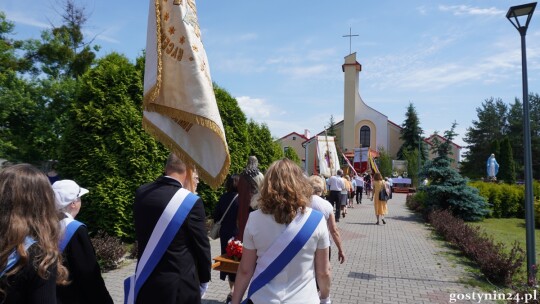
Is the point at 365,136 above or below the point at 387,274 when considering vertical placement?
above

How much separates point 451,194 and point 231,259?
46.3 ft

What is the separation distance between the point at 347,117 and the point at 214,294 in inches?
2159

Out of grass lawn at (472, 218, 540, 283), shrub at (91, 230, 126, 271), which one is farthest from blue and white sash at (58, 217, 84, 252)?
grass lawn at (472, 218, 540, 283)

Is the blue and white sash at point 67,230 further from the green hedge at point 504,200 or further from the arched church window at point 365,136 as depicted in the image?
the arched church window at point 365,136

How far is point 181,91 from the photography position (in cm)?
332

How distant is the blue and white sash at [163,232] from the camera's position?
9.28 ft

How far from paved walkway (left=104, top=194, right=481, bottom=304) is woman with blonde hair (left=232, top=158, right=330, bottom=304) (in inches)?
128

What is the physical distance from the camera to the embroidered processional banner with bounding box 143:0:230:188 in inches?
130

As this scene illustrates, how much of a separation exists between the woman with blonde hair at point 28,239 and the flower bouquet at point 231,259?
2.99 metres

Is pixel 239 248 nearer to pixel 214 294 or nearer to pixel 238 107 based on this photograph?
pixel 214 294

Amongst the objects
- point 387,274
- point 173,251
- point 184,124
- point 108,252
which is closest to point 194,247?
point 173,251

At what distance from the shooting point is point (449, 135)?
1711 centimetres

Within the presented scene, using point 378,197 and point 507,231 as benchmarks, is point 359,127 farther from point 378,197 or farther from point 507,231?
point 378,197

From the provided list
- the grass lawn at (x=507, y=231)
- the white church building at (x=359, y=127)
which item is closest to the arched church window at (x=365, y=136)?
the white church building at (x=359, y=127)
